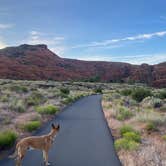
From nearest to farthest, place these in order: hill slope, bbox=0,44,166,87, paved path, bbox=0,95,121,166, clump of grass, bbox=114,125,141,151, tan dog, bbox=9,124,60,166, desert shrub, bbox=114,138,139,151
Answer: tan dog, bbox=9,124,60,166
paved path, bbox=0,95,121,166
desert shrub, bbox=114,138,139,151
clump of grass, bbox=114,125,141,151
hill slope, bbox=0,44,166,87

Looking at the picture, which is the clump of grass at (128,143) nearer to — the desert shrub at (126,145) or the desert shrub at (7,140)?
the desert shrub at (126,145)

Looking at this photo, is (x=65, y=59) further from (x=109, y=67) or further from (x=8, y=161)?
(x=8, y=161)

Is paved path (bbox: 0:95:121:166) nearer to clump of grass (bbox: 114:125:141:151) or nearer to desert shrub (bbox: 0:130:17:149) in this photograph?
clump of grass (bbox: 114:125:141:151)

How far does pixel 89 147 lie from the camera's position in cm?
1073

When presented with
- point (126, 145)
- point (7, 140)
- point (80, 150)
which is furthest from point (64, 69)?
point (126, 145)

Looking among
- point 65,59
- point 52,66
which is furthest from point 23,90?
point 65,59

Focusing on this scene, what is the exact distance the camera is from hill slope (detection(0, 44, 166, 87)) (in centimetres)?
10519

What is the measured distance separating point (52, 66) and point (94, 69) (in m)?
24.5

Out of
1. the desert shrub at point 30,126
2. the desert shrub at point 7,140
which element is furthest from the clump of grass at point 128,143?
the desert shrub at point 30,126

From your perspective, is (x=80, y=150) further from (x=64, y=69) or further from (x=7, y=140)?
(x=64, y=69)

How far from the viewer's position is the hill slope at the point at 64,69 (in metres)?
105

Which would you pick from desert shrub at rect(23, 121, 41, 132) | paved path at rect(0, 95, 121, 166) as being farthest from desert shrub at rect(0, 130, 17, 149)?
desert shrub at rect(23, 121, 41, 132)

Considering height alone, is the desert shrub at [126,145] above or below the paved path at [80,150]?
above

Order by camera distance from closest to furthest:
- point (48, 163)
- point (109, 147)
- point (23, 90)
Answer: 1. point (48, 163)
2. point (109, 147)
3. point (23, 90)
